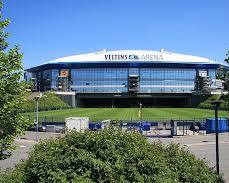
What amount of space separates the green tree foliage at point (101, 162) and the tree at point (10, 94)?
285cm

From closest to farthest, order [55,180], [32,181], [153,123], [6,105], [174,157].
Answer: [55,180] → [32,181] → [174,157] → [6,105] → [153,123]

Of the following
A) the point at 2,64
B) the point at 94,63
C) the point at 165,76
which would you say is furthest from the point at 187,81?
the point at 2,64

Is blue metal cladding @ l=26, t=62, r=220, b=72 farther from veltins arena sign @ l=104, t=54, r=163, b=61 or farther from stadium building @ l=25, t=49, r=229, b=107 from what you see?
veltins arena sign @ l=104, t=54, r=163, b=61

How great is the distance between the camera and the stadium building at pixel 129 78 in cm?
17800

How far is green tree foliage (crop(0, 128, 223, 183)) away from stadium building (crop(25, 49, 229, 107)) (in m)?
163

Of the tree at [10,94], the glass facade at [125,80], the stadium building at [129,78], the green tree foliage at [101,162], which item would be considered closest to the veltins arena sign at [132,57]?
the stadium building at [129,78]

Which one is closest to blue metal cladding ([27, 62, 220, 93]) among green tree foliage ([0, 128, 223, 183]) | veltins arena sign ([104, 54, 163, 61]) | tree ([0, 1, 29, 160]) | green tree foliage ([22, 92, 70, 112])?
veltins arena sign ([104, 54, 163, 61])

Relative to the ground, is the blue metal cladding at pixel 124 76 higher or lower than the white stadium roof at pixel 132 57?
lower

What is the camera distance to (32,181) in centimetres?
1168

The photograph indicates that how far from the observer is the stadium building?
17800cm

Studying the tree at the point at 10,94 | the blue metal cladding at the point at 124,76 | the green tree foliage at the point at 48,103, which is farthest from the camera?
the blue metal cladding at the point at 124,76

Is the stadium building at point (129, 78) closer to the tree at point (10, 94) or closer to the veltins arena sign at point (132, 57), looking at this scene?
the veltins arena sign at point (132, 57)

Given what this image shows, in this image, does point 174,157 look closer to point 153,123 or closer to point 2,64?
point 2,64

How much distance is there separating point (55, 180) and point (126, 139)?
7.62 ft
